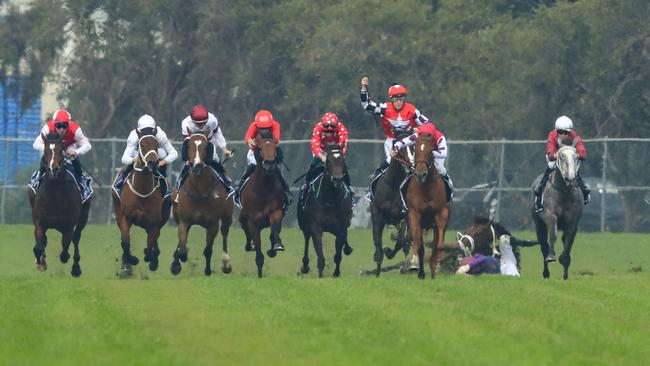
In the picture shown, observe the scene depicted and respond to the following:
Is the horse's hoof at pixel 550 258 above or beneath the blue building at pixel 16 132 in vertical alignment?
beneath

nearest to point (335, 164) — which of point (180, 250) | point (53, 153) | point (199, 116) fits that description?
point (199, 116)

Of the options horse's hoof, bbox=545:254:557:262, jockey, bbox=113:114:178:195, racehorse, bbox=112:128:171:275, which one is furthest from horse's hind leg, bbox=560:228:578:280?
racehorse, bbox=112:128:171:275

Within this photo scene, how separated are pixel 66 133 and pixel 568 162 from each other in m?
7.27

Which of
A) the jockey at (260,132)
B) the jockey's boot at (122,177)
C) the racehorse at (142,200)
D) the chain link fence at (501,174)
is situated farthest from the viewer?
the chain link fence at (501,174)

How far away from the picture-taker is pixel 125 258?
28688mm

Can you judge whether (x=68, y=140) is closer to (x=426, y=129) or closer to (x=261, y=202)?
(x=261, y=202)

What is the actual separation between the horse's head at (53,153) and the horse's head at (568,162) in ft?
23.3

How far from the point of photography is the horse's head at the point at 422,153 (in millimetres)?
26469

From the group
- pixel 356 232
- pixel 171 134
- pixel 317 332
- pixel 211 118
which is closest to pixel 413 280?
pixel 211 118

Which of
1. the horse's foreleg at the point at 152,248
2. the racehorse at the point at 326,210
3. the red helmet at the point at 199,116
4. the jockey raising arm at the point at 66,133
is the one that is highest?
the red helmet at the point at 199,116

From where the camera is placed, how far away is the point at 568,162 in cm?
2842

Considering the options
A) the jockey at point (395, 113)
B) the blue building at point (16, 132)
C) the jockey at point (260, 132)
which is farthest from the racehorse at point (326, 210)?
the blue building at point (16, 132)

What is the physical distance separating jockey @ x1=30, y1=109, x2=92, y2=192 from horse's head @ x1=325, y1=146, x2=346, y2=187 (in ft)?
11.7

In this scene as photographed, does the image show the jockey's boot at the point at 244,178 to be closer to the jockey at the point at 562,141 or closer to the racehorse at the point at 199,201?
the racehorse at the point at 199,201
